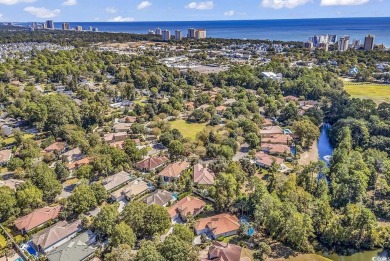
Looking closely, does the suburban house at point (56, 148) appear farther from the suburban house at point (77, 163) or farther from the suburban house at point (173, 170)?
the suburban house at point (173, 170)

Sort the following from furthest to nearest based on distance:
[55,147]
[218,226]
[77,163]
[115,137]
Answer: [115,137]
[55,147]
[77,163]
[218,226]

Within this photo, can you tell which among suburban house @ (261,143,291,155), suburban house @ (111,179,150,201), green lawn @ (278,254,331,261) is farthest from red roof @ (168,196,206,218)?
suburban house @ (261,143,291,155)

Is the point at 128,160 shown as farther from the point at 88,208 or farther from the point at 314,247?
the point at 314,247

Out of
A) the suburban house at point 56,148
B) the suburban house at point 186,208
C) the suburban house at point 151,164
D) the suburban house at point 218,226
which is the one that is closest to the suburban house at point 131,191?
the suburban house at point 151,164

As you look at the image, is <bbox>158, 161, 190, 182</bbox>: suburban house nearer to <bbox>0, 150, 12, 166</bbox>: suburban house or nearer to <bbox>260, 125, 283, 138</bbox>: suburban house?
<bbox>260, 125, 283, 138</bbox>: suburban house

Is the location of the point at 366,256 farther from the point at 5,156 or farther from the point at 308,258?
the point at 5,156

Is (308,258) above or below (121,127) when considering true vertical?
below

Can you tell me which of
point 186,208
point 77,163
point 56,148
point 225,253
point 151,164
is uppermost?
point 56,148

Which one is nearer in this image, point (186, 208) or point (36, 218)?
point (36, 218)

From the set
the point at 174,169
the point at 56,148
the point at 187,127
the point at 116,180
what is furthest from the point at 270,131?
the point at 56,148
